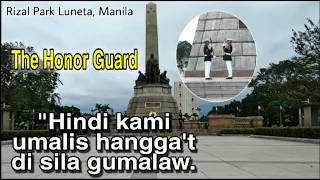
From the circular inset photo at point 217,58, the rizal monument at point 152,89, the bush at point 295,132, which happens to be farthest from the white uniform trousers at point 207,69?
the bush at point 295,132

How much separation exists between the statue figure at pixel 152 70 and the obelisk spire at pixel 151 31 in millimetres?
1674

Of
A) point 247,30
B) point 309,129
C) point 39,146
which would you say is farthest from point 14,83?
point 247,30

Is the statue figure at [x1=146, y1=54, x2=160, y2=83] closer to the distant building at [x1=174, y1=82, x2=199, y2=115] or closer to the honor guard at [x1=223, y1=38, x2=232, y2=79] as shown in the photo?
the honor guard at [x1=223, y1=38, x2=232, y2=79]


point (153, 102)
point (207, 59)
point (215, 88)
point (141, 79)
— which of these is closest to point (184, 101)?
point (215, 88)

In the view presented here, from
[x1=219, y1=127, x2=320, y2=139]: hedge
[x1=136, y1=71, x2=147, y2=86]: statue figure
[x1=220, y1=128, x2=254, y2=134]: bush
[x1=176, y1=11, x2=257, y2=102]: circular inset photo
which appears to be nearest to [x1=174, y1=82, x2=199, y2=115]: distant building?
[x1=176, y1=11, x2=257, y2=102]: circular inset photo

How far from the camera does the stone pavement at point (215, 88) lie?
155ft

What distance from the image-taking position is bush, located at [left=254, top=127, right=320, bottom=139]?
20.4 m

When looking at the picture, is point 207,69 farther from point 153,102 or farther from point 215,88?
point 153,102

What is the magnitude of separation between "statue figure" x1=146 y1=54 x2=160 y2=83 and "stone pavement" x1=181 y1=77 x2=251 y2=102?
39.0 ft

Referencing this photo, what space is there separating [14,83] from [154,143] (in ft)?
33.9

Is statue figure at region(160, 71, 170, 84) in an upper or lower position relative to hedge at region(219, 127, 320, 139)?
upper

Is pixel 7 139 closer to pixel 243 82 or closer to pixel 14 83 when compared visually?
pixel 14 83

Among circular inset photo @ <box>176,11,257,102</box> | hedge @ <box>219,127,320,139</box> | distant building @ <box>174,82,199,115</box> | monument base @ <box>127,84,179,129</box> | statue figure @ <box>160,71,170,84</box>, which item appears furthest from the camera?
distant building @ <box>174,82,199,115</box>

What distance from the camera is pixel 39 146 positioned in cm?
682
